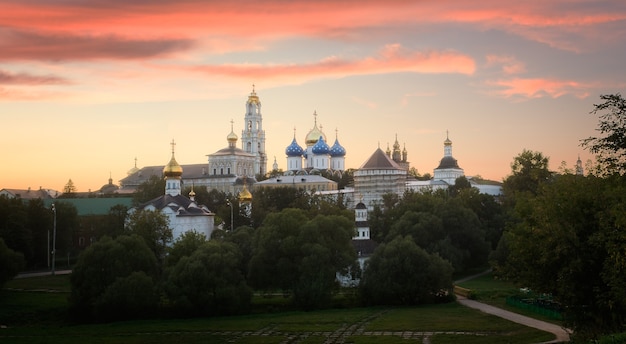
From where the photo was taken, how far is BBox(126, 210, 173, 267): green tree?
216 feet

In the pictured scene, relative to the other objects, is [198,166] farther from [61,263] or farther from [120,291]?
[120,291]

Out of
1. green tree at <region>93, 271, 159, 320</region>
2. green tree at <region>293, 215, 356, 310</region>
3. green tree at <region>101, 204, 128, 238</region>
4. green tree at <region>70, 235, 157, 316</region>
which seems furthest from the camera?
green tree at <region>101, 204, 128, 238</region>

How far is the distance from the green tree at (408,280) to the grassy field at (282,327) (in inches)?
77.6

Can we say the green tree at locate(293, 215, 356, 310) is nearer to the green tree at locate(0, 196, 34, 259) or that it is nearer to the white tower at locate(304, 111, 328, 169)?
the green tree at locate(0, 196, 34, 259)

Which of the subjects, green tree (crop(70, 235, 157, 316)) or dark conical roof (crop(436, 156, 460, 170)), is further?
dark conical roof (crop(436, 156, 460, 170))

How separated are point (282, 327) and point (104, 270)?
40.7ft

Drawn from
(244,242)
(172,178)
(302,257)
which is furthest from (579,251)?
(172,178)

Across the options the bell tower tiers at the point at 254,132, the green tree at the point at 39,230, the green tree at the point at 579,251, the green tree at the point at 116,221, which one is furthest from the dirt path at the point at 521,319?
the bell tower tiers at the point at 254,132

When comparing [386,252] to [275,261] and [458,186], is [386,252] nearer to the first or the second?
[275,261]

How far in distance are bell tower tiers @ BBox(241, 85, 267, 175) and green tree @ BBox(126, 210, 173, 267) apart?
91868 mm

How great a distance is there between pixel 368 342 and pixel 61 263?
1724 inches

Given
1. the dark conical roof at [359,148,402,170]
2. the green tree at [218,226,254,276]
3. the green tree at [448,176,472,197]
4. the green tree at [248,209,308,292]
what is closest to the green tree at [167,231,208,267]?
the green tree at [218,226,254,276]

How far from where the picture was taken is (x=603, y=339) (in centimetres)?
2767

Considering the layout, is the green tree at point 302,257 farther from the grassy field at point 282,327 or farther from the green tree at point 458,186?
the green tree at point 458,186
